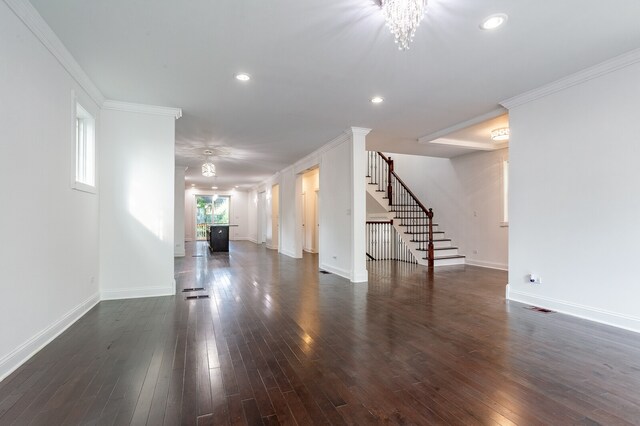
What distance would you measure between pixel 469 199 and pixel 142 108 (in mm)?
7274

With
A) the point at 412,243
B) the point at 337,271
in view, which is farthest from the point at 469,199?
the point at 337,271

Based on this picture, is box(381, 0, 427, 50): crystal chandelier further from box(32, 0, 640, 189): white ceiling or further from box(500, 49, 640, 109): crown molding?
box(500, 49, 640, 109): crown molding

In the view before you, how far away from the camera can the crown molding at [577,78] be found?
3.21 meters

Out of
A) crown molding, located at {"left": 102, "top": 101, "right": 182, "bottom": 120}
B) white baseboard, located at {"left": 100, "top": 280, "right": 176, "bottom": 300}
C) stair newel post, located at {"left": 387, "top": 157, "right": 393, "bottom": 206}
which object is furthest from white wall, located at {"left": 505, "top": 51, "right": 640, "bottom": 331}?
white baseboard, located at {"left": 100, "top": 280, "right": 176, "bottom": 300}

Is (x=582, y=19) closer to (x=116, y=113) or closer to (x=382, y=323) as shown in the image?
(x=382, y=323)

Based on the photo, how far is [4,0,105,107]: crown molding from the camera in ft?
7.75

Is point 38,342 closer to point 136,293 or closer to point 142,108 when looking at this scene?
point 136,293

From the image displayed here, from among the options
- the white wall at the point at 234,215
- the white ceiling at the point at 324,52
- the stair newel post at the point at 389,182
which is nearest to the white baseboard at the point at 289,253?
the stair newel post at the point at 389,182

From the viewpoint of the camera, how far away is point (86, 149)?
407cm

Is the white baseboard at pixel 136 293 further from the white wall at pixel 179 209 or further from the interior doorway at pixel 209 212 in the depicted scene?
the interior doorway at pixel 209 212

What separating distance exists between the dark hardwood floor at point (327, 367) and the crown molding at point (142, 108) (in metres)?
2.69

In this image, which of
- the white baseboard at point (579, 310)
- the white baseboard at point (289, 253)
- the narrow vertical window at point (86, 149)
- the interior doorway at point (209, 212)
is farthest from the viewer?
the interior doorway at point (209, 212)

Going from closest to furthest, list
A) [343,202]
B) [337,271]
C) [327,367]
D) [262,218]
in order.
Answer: [327,367]
[343,202]
[337,271]
[262,218]

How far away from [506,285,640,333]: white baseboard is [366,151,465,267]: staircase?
3.17 metres
